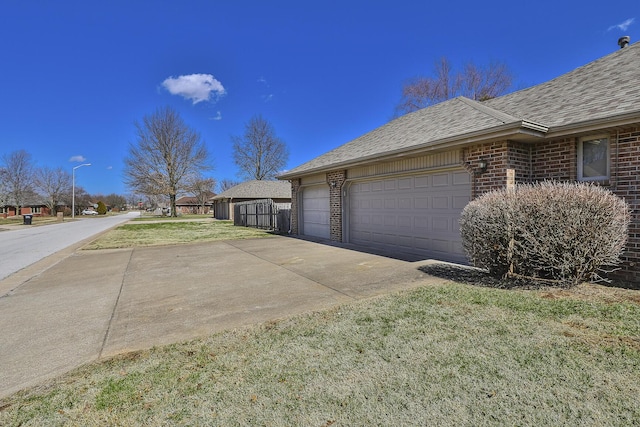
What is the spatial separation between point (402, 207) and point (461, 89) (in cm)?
2004

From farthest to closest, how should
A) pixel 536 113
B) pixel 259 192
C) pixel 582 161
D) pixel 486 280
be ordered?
pixel 259 192, pixel 536 113, pixel 582 161, pixel 486 280

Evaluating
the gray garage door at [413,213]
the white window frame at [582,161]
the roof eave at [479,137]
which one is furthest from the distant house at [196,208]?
the white window frame at [582,161]

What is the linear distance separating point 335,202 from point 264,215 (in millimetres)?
9768

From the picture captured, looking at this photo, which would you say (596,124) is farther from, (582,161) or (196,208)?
(196,208)

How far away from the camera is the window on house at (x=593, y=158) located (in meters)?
5.75

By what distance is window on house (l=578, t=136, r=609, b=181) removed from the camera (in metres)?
5.75

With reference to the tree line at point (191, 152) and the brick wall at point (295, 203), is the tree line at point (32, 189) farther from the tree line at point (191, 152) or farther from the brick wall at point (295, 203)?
the brick wall at point (295, 203)

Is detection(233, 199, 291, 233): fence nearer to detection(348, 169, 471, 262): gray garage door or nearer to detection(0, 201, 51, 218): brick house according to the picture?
detection(348, 169, 471, 262): gray garage door

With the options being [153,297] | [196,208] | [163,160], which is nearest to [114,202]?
[196,208]

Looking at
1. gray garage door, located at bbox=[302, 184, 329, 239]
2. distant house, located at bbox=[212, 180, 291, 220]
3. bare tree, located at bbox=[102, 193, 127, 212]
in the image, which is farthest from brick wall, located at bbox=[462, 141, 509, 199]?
bare tree, located at bbox=[102, 193, 127, 212]

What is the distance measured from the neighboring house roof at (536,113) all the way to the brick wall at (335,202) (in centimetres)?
70

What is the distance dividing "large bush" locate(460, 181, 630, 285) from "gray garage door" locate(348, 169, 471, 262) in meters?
1.98

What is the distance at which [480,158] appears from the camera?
672 cm

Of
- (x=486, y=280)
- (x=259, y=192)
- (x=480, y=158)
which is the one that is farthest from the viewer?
(x=259, y=192)
